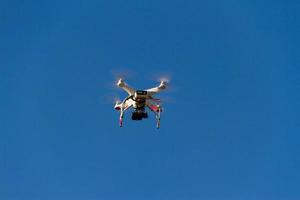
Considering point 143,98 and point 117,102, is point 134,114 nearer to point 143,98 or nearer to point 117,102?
point 143,98

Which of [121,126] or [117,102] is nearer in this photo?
[121,126]

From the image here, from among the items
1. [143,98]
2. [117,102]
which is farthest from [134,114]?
[117,102]

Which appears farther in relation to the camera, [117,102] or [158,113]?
[117,102]

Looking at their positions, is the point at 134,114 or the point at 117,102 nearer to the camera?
the point at 134,114

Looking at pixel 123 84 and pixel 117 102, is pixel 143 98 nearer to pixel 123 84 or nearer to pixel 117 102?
pixel 123 84

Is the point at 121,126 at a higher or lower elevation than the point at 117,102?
lower


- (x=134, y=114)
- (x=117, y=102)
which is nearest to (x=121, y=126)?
(x=134, y=114)

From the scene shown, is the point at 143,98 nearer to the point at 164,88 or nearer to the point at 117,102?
the point at 164,88
